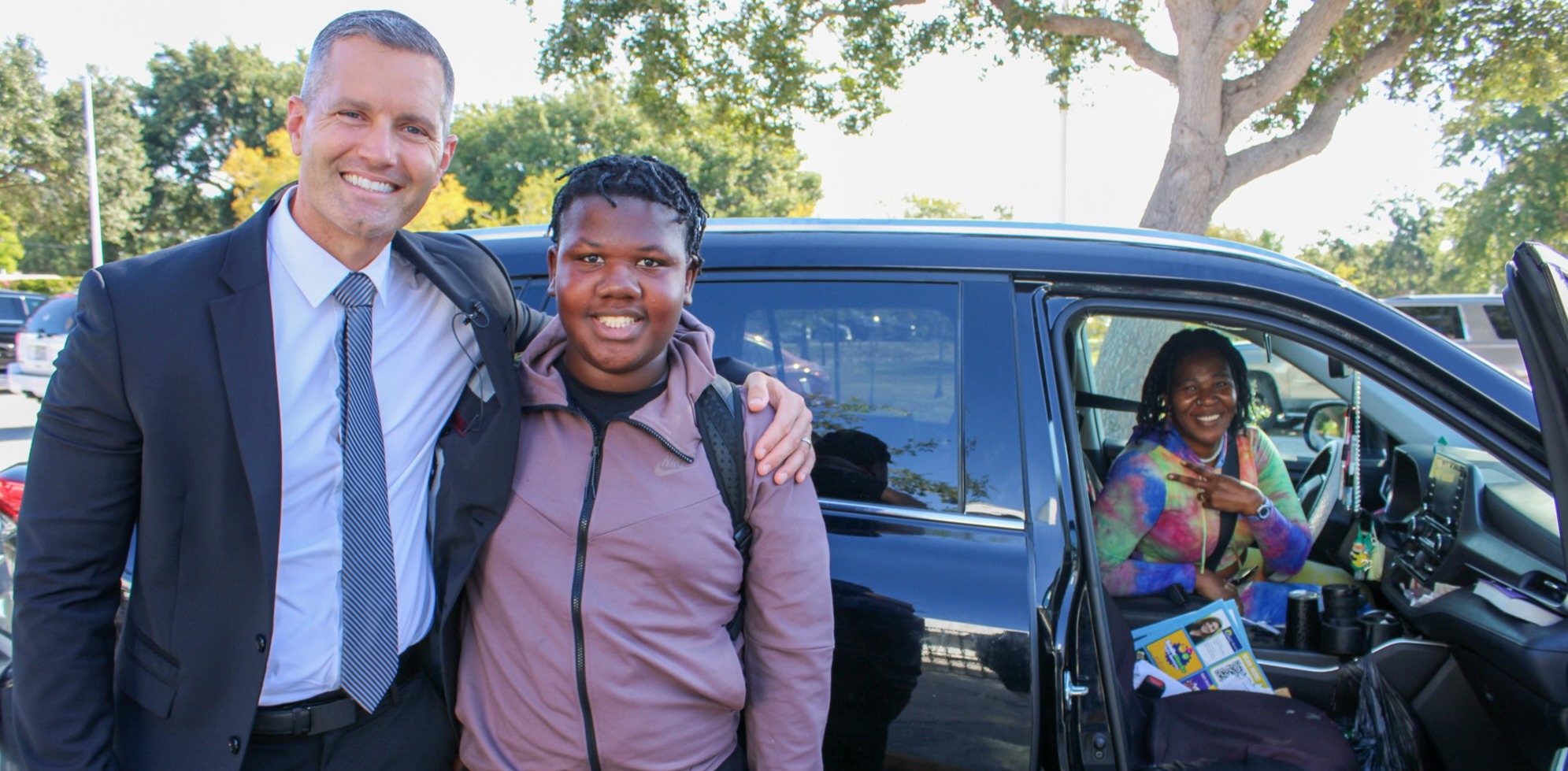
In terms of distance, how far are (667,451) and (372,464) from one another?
494 mm

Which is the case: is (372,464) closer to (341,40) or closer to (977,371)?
(341,40)

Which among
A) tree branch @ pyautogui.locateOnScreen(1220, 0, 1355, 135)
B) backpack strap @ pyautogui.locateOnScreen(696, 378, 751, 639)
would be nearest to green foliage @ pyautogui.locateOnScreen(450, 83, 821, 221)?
tree branch @ pyautogui.locateOnScreen(1220, 0, 1355, 135)

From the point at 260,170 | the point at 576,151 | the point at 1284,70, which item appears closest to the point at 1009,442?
the point at 1284,70

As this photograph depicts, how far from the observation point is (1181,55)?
8445 mm

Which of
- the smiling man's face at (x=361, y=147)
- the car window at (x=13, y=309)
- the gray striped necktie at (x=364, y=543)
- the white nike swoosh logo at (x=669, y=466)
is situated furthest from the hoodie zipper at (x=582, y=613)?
the car window at (x=13, y=309)

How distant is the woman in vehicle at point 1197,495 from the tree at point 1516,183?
19.6 metres

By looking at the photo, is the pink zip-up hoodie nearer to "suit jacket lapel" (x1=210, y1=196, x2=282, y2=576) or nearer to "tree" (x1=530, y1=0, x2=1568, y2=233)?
"suit jacket lapel" (x1=210, y1=196, x2=282, y2=576)

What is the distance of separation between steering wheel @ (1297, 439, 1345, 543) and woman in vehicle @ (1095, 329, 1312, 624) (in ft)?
1.20

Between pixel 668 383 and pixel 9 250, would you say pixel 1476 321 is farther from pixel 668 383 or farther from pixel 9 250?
pixel 9 250

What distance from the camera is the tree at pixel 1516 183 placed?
64.3 ft

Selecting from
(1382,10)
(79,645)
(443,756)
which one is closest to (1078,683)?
(443,756)

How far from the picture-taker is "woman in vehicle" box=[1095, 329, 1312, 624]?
282cm

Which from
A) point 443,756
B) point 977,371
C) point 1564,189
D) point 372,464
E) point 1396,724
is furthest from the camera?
point 1564,189

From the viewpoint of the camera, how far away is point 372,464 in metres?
1.58
